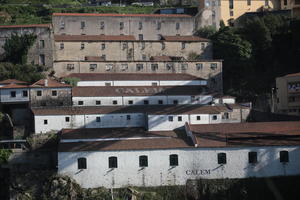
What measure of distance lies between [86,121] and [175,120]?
8054 mm

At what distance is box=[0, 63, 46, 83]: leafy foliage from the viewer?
5397 cm

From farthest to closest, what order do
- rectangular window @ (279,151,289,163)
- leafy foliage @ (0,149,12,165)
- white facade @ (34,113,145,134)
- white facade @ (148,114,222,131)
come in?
1. white facade @ (148,114,222,131)
2. white facade @ (34,113,145,134)
3. leafy foliage @ (0,149,12,165)
4. rectangular window @ (279,151,289,163)

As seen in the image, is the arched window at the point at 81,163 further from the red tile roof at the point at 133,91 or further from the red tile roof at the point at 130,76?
the red tile roof at the point at 130,76

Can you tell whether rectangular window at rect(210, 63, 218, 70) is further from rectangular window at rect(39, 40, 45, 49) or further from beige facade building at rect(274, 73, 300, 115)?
rectangular window at rect(39, 40, 45, 49)

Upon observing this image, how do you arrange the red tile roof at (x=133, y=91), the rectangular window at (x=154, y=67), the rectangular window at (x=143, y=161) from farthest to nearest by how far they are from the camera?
the rectangular window at (x=154, y=67), the red tile roof at (x=133, y=91), the rectangular window at (x=143, y=161)

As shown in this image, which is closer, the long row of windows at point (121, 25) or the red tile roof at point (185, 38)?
the red tile roof at point (185, 38)

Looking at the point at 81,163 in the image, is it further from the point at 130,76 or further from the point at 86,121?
the point at 130,76

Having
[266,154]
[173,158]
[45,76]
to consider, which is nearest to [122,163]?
[173,158]

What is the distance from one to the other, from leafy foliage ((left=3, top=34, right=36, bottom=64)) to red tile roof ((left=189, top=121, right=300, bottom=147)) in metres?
23.6

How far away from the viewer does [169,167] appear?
4009cm

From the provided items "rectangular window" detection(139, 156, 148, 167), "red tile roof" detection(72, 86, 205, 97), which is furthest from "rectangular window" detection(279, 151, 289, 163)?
"red tile roof" detection(72, 86, 205, 97)

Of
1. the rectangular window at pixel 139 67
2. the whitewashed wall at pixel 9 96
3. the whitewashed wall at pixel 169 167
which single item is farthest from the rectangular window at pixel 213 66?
the whitewashed wall at pixel 9 96

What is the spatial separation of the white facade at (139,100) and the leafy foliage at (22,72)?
304 inches

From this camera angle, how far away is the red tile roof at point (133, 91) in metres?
50.1
